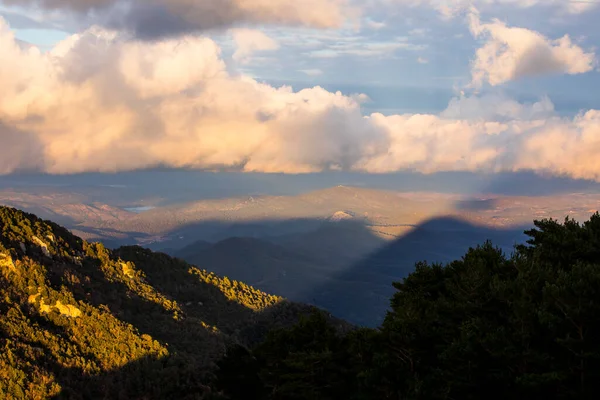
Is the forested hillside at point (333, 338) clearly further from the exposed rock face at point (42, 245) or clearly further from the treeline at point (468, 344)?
the exposed rock face at point (42, 245)

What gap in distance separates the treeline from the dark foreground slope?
11.1 metres

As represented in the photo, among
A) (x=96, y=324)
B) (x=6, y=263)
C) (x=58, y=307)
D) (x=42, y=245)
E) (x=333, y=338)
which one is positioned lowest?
(x=96, y=324)

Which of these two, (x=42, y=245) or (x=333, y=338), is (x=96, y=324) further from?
(x=333, y=338)

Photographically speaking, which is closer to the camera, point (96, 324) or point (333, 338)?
point (333, 338)

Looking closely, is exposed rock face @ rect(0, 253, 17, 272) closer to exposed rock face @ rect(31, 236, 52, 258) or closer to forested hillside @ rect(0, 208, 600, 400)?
forested hillside @ rect(0, 208, 600, 400)

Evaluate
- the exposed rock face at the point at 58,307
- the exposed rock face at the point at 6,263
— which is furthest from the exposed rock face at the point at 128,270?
the exposed rock face at the point at 58,307

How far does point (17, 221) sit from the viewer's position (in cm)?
9938

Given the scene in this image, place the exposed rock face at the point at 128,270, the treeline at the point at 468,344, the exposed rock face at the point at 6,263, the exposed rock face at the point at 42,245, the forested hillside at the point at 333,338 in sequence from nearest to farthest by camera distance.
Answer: the treeline at the point at 468,344, the forested hillside at the point at 333,338, the exposed rock face at the point at 6,263, the exposed rock face at the point at 42,245, the exposed rock face at the point at 128,270

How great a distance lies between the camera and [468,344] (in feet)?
123

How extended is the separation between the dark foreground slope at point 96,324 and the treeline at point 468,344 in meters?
11.1

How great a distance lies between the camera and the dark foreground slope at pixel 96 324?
65250mm

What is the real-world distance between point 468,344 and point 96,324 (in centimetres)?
5701

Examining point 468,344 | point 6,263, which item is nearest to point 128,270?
point 6,263

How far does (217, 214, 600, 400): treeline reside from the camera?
34125 mm
